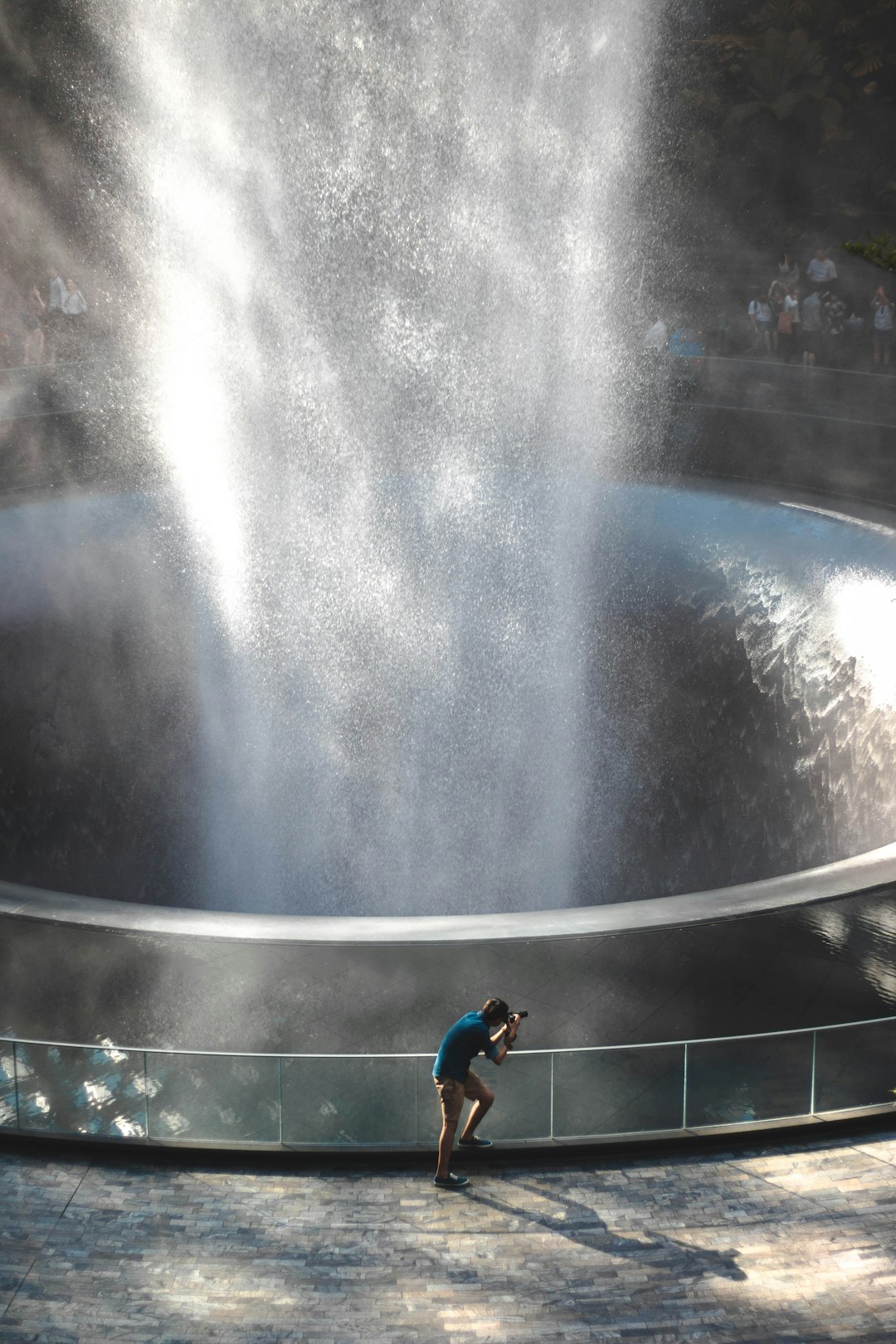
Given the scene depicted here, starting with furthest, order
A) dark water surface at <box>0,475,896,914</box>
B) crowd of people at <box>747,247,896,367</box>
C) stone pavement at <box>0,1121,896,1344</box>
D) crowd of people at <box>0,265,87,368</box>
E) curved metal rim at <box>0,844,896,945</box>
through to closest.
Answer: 1. crowd of people at <box>0,265,87,368</box>
2. crowd of people at <box>747,247,896,367</box>
3. dark water surface at <box>0,475,896,914</box>
4. curved metal rim at <box>0,844,896,945</box>
5. stone pavement at <box>0,1121,896,1344</box>

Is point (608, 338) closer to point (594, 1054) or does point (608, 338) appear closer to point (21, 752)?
point (21, 752)

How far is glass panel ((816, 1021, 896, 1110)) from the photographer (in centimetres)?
777

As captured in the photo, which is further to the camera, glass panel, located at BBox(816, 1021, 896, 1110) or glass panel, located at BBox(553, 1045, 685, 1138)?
glass panel, located at BBox(816, 1021, 896, 1110)

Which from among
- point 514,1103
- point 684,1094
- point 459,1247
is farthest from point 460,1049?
point 684,1094

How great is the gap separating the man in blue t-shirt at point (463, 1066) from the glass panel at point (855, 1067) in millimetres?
1916

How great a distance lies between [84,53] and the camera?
27.4 m

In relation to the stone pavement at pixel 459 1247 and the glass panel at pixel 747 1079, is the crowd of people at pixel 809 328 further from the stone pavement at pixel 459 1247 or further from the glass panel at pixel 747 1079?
the stone pavement at pixel 459 1247

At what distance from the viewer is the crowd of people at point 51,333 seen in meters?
22.7

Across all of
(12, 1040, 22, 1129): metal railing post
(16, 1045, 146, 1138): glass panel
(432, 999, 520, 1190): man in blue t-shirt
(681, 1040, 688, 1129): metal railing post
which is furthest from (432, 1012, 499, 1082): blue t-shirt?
(12, 1040, 22, 1129): metal railing post

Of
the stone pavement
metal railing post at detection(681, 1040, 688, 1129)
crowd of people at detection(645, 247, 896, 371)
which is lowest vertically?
the stone pavement

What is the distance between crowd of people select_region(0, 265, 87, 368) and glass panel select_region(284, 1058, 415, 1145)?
57.7 feet

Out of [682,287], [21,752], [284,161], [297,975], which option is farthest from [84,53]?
[297,975]

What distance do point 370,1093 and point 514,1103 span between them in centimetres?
82

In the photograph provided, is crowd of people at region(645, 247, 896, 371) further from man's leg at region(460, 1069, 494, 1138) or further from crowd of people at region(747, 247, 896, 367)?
man's leg at region(460, 1069, 494, 1138)
